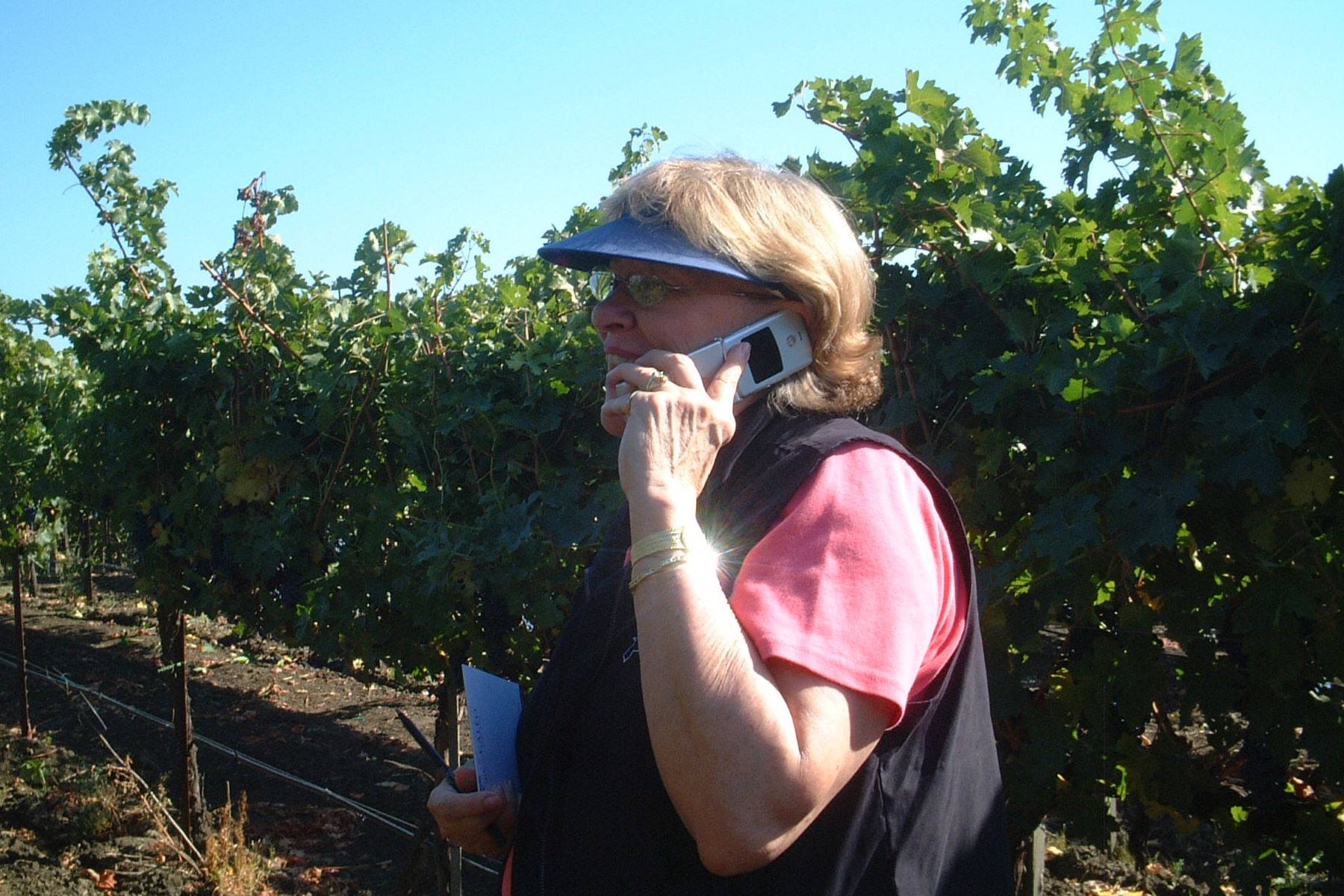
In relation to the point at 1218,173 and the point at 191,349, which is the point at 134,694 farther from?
the point at 1218,173

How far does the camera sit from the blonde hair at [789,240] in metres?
1.57

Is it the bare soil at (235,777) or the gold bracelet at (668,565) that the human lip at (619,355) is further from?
the bare soil at (235,777)

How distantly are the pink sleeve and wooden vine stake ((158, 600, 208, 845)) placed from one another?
5361 mm

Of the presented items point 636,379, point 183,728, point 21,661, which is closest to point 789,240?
point 636,379

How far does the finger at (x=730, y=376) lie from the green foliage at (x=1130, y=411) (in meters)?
0.86

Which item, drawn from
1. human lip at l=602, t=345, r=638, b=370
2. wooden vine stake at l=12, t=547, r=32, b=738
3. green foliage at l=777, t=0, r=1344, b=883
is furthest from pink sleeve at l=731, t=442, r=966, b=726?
wooden vine stake at l=12, t=547, r=32, b=738

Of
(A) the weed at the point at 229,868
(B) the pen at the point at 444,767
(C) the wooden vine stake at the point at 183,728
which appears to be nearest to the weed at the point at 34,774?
(C) the wooden vine stake at the point at 183,728

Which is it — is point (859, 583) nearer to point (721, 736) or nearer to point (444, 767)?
point (721, 736)

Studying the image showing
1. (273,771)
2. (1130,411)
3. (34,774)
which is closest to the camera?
(1130,411)

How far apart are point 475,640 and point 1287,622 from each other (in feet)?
8.03

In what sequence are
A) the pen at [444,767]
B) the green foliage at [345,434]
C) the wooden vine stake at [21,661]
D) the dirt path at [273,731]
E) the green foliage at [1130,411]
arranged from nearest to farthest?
the pen at [444,767]
the green foliage at [1130,411]
the green foliage at [345,434]
the dirt path at [273,731]
the wooden vine stake at [21,661]

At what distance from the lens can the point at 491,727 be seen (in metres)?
1.75

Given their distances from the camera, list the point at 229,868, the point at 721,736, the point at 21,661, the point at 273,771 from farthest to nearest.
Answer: the point at 21,661
the point at 273,771
the point at 229,868
the point at 721,736

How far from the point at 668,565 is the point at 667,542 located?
33mm
